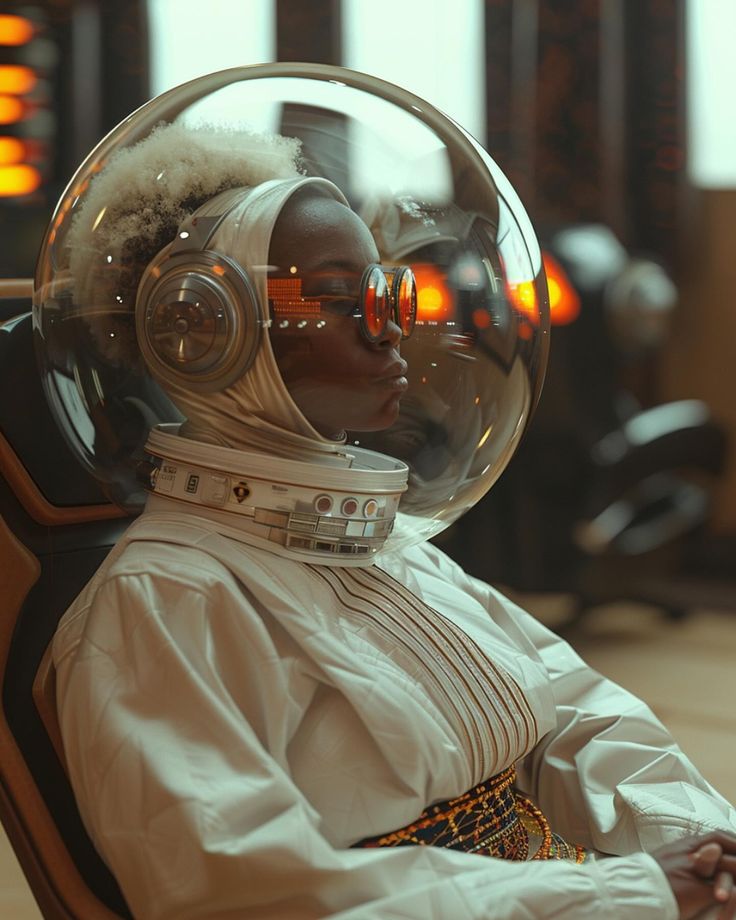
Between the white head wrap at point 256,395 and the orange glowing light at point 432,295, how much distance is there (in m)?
0.13

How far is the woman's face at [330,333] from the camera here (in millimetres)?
1018

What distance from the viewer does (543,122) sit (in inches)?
168

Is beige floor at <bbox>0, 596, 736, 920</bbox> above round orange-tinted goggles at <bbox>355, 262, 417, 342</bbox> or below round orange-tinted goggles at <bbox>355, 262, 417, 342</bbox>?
below

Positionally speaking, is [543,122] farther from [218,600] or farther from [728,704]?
[218,600]

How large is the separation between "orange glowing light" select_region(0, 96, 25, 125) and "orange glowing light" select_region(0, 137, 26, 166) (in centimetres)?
5

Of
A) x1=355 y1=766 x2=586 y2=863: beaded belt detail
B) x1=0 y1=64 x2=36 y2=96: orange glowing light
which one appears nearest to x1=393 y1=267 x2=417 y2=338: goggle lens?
x1=355 y1=766 x2=586 y2=863: beaded belt detail

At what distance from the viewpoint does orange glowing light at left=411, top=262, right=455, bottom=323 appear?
1.13 meters

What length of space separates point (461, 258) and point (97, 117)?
2.54 metres

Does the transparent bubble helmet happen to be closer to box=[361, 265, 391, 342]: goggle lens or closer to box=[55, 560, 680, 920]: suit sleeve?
box=[361, 265, 391, 342]: goggle lens

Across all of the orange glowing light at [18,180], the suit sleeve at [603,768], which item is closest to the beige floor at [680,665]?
the suit sleeve at [603,768]

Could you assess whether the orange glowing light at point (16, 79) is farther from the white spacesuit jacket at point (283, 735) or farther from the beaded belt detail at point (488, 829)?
the beaded belt detail at point (488, 829)

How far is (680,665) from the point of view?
3250 mm

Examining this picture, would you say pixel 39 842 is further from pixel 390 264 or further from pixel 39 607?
pixel 390 264

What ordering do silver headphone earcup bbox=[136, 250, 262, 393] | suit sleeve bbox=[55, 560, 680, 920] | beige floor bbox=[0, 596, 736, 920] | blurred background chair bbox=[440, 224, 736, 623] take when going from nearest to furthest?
1. suit sleeve bbox=[55, 560, 680, 920]
2. silver headphone earcup bbox=[136, 250, 262, 393]
3. beige floor bbox=[0, 596, 736, 920]
4. blurred background chair bbox=[440, 224, 736, 623]
